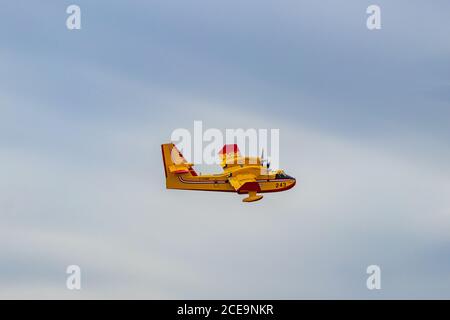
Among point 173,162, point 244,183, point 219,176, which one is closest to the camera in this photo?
point 244,183

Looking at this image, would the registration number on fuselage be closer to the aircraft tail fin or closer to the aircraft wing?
the aircraft wing

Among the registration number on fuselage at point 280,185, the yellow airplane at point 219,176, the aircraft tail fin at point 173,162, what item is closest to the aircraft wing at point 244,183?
the yellow airplane at point 219,176

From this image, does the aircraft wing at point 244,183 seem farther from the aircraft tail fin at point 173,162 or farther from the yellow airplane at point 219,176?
the aircraft tail fin at point 173,162

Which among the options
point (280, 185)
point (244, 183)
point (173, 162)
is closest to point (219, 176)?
point (244, 183)

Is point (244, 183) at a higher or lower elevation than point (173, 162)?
lower

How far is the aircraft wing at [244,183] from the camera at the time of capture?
4963 inches

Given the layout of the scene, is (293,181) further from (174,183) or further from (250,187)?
(174,183)

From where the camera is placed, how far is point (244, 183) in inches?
4963

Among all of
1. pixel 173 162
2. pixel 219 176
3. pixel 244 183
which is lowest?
pixel 244 183

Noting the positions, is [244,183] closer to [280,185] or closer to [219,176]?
[219,176]

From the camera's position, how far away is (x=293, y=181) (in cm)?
13075
